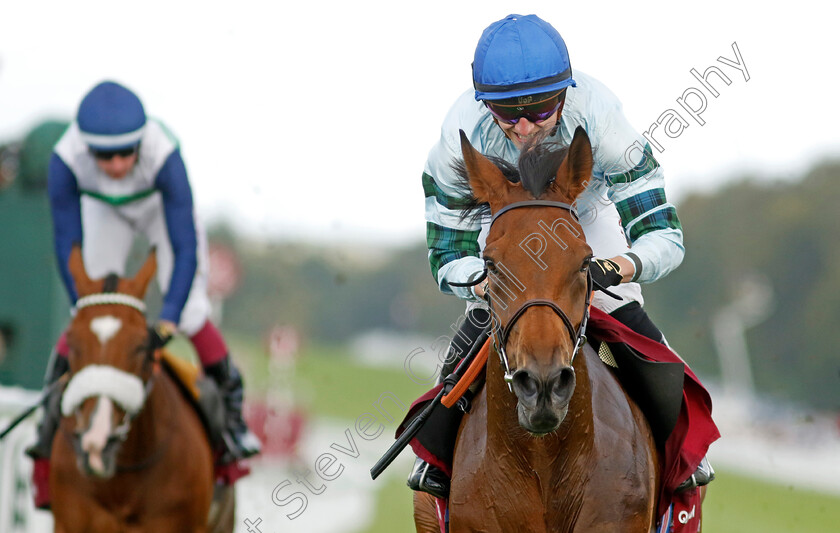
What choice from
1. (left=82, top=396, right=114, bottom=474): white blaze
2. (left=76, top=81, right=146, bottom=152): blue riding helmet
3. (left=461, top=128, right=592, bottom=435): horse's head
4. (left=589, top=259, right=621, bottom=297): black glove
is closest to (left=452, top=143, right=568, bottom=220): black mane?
(left=461, top=128, right=592, bottom=435): horse's head

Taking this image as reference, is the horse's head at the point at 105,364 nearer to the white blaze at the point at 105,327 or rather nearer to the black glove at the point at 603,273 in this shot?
the white blaze at the point at 105,327

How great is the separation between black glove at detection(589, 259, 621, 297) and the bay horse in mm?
2568

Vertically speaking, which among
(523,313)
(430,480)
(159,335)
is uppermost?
(523,313)

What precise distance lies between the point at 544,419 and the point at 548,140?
4.43ft

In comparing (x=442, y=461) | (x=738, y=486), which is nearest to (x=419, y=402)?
(x=442, y=461)

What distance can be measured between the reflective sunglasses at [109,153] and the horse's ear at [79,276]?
62 cm

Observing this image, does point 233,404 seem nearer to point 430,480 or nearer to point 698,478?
point 430,480

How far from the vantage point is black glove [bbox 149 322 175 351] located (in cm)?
511

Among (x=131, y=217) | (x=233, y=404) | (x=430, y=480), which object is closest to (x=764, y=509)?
(x=233, y=404)

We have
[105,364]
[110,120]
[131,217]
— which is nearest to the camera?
[105,364]

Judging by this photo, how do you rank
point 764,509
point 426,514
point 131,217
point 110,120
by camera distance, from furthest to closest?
point 764,509 → point 131,217 → point 110,120 → point 426,514

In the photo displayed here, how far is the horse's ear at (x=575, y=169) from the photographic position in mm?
3217

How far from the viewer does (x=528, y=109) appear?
3627 millimetres

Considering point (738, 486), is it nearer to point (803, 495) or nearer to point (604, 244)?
point (803, 495)
